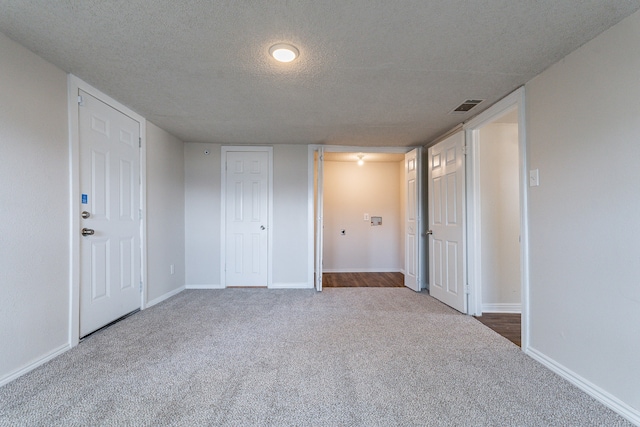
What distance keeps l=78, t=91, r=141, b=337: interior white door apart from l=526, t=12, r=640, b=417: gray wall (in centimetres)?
367

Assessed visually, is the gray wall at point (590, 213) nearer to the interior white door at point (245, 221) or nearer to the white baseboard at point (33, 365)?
the interior white door at point (245, 221)

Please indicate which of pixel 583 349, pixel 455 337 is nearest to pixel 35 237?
pixel 455 337

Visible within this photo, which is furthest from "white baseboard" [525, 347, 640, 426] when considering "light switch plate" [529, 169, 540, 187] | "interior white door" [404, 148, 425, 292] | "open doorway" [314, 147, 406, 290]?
"open doorway" [314, 147, 406, 290]

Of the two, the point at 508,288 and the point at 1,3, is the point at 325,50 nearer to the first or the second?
the point at 1,3

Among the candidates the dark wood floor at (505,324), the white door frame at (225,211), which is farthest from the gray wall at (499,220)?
the white door frame at (225,211)

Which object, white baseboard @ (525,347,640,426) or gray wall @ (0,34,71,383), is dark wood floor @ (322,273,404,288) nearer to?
white baseboard @ (525,347,640,426)

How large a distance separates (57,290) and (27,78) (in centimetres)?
151

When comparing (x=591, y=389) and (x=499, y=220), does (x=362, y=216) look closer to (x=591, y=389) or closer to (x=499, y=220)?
(x=499, y=220)

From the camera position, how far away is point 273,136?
3910 mm

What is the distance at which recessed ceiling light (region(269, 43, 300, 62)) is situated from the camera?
6.03ft

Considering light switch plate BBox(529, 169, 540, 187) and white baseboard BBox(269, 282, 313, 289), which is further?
white baseboard BBox(269, 282, 313, 289)

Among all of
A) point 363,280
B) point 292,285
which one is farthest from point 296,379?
point 363,280

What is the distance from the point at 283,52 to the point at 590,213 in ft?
7.26

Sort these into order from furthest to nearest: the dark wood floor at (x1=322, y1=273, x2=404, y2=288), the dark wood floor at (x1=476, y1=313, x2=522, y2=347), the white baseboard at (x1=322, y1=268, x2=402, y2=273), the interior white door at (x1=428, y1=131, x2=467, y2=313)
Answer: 1. the white baseboard at (x1=322, y1=268, x2=402, y2=273)
2. the dark wood floor at (x1=322, y1=273, x2=404, y2=288)
3. the interior white door at (x1=428, y1=131, x2=467, y2=313)
4. the dark wood floor at (x1=476, y1=313, x2=522, y2=347)
